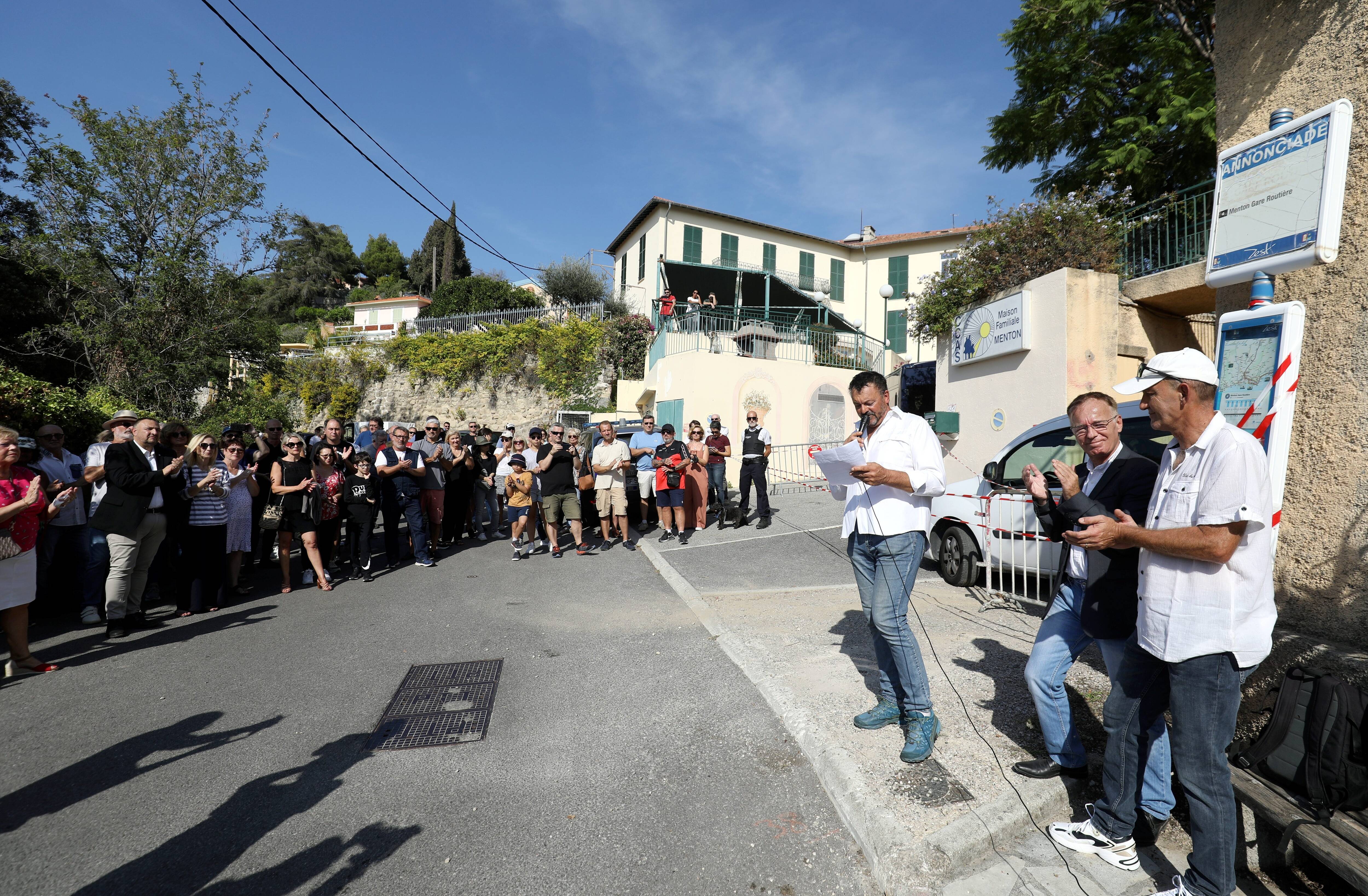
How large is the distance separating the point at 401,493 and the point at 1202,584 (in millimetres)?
8525

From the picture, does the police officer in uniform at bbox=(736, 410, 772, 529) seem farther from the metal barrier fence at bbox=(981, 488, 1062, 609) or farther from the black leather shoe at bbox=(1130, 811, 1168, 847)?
the black leather shoe at bbox=(1130, 811, 1168, 847)

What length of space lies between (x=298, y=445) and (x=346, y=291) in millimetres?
50658

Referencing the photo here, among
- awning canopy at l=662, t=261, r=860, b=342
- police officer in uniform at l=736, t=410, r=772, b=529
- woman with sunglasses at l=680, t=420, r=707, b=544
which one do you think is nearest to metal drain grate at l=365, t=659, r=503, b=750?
woman with sunglasses at l=680, t=420, r=707, b=544

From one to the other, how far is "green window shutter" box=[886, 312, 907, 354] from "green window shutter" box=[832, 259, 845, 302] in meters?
2.40

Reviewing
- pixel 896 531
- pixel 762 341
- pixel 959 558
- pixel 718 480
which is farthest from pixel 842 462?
pixel 762 341

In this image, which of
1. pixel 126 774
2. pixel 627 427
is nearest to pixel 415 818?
pixel 126 774

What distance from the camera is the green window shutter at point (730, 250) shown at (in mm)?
28516

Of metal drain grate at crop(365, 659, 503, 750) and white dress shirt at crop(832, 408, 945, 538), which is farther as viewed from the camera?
metal drain grate at crop(365, 659, 503, 750)

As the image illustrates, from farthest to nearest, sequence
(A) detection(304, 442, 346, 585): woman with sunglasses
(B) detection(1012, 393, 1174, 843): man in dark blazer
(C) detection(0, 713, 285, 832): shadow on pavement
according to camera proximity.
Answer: (A) detection(304, 442, 346, 585): woman with sunglasses < (C) detection(0, 713, 285, 832): shadow on pavement < (B) detection(1012, 393, 1174, 843): man in dark blazer

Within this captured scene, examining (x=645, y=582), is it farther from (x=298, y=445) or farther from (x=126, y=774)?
(x=126, y=774)

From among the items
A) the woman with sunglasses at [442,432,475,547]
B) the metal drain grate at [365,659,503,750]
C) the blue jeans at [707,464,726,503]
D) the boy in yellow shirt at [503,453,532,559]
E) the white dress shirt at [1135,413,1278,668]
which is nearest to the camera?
the white dress shirt at [1135,413,1278,668]

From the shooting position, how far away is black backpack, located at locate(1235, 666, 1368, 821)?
8.11 ft

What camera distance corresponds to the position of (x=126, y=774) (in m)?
3.53

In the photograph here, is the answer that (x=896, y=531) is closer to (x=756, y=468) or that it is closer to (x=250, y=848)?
(x=250, y=848)
